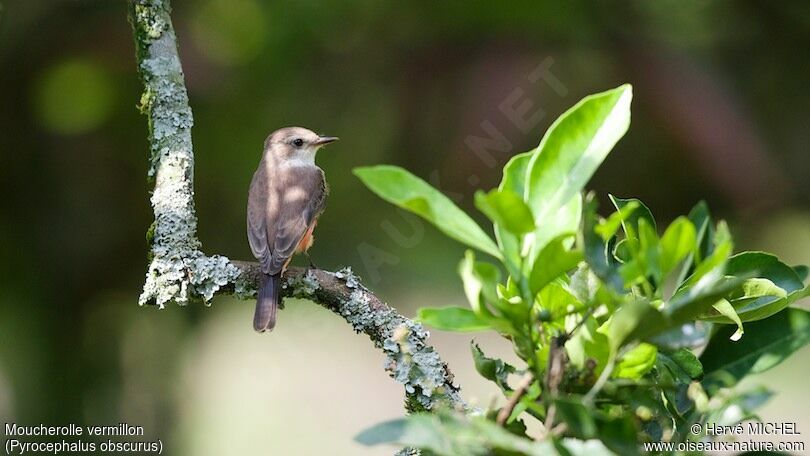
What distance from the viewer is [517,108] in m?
5.45

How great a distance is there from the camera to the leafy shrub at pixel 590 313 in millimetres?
1038

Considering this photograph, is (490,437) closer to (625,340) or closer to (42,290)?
(625,340)

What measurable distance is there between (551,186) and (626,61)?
4.68 meters

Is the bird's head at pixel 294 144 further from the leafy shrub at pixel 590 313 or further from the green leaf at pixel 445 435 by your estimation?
the green leaf at pixel 445 435

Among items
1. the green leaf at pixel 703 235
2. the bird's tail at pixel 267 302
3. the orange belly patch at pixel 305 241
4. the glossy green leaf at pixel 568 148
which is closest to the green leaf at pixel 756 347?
the green leaf at pixel 703 235

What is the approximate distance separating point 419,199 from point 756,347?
64 centimetres

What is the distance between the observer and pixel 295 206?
3.38 m

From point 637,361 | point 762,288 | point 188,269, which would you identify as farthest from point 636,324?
point 188,269

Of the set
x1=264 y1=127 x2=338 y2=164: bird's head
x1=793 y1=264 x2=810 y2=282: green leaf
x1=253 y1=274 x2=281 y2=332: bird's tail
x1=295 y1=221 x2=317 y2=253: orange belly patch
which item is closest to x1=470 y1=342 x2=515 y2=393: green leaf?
x1=793 y1=264 x2=810 y2=282: green leaf

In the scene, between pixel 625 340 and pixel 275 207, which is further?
pixel 275 207

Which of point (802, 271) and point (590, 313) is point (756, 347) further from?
point (590, 313)

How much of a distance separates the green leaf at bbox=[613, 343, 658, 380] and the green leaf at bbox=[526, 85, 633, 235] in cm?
20

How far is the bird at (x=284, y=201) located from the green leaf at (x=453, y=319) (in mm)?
1487

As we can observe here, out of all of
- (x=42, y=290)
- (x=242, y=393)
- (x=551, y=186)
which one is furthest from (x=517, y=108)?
(x=551, y=186)
